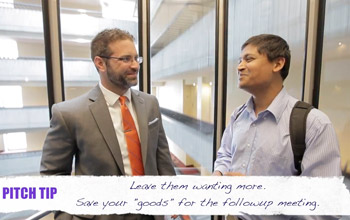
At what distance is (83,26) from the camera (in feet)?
6.54

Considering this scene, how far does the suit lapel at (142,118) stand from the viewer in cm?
108

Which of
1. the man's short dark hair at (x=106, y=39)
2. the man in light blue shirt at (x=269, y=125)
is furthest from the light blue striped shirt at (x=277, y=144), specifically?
the man's short dark hair at (x=106, y=39)

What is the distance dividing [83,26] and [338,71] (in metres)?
2.55

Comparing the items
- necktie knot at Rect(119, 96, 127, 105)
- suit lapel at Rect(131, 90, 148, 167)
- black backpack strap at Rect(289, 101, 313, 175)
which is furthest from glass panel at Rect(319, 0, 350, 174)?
necktie knot at Rect(119, 96, 127, 105)

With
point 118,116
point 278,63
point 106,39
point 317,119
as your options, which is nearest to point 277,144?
point 317,119

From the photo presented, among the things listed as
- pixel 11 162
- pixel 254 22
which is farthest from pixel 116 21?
pixel 11 162

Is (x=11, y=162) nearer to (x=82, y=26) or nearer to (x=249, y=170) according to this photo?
(x=82, y=26)

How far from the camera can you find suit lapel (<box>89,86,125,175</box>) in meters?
1.01

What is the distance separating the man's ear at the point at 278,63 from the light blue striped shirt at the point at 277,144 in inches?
4.8

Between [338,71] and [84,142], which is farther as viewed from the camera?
[338,71]

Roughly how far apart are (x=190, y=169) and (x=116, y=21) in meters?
2.13

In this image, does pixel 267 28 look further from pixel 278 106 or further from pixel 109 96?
pixel 109 96

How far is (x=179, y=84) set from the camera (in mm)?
2895

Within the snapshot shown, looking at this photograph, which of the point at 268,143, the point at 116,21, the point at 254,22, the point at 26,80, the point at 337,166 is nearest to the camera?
the point at 337,166
